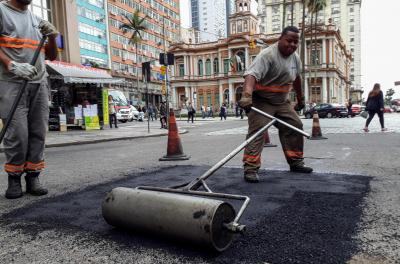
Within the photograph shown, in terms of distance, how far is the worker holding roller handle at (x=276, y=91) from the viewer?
4.15 meters

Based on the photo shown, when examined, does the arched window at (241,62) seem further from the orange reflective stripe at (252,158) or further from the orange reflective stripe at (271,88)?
the orange reflective stripe at (252,158)

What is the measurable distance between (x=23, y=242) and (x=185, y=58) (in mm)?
65532

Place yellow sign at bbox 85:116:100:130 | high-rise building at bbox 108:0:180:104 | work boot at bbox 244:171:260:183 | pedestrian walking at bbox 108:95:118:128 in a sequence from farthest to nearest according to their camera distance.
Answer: high-rise building at bbox 108:0:180:104 < pedestrian walking at bbox 108:95:118:128 < yellow sign at bbox 85:116:100:130 < work boot at bbox 244:171:260:183

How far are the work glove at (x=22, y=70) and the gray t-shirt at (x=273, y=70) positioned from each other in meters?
2.21

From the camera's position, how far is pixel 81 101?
19.3 m

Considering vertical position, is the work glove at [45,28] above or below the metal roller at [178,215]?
above

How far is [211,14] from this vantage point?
154750 millimetres

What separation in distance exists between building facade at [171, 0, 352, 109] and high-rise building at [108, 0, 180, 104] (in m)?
5.03

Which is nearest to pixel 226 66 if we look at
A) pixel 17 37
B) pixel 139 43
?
pixel 139 43

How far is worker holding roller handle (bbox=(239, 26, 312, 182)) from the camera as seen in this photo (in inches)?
163

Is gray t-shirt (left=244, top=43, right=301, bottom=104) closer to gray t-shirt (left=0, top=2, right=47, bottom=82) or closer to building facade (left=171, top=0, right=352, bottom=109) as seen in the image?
gray t-shirt (left=0, top=2, right=47, bottom=82)

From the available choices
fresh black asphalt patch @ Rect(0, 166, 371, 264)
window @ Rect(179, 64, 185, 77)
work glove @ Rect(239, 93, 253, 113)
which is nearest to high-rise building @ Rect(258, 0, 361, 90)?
window @ Rect(179, 64, 185, 77)

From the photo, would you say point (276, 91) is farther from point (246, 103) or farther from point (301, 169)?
point (301, 169)

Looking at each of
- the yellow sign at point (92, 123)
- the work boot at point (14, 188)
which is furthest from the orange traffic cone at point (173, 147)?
the yellow sign at point (92, 123)
